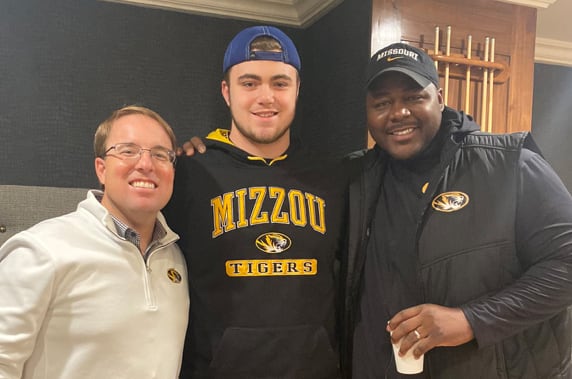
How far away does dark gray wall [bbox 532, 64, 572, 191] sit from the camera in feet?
12.2

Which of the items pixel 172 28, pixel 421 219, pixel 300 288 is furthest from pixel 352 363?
pixel 172 28

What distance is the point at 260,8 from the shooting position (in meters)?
3.00

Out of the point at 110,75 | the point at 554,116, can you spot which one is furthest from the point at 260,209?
the point at 554,116

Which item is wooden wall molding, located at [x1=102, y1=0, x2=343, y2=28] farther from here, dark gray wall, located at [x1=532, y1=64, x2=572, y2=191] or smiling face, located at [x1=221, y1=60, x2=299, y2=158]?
dark gray wall, located at [x1=532, y1=64, x2=572, y2=191]

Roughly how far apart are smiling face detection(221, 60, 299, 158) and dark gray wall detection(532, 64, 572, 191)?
2744 mm

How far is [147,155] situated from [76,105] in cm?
160

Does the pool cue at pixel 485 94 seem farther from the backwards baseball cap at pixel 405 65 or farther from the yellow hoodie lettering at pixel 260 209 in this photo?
the yellow hoodie lettering at pixel 260 209

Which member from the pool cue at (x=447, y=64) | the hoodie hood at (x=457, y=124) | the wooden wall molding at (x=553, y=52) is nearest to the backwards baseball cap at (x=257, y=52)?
the hoodie hood at (x=457, y=124)

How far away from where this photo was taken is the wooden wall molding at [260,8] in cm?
286

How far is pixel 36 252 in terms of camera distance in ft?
3.84

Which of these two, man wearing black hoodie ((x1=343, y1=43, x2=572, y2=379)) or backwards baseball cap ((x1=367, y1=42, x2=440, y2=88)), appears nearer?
man wearing black hoodie ((x1=343, y1=43, x2=572, y2=379))

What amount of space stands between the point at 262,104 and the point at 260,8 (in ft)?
5.29

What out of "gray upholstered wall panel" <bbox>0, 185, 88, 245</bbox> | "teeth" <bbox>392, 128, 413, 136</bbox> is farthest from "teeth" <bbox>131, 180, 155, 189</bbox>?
"gray upholstered wall panel" <bbox>0, 185, 88, 245</bbox>

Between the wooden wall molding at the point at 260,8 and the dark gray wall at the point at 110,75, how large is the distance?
0.05 m
